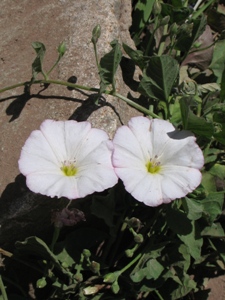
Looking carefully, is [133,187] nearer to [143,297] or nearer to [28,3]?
[143,297]

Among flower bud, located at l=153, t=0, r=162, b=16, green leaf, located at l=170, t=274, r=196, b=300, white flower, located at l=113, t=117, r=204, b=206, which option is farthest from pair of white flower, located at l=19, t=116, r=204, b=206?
flower bud, located at l=153, t=0, r=162, b=16

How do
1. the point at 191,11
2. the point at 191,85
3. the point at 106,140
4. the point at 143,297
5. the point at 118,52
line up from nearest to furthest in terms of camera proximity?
the point at 106,140 → the point at 118,52 → the point at 191,85 → the point at 143,297 → the point at 191,11

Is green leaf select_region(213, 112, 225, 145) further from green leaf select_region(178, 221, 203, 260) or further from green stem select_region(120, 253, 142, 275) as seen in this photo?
green stem select_region(120, 253, 142, 275)

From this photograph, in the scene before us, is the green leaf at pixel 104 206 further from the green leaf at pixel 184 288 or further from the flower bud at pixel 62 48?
the flower bud at pixel 62 48

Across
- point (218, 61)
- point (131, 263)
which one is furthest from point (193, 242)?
point (218, 61)

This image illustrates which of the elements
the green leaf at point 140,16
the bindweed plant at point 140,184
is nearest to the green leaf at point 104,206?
the bindweed plant at point 140,184

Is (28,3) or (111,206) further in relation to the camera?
(28,3)

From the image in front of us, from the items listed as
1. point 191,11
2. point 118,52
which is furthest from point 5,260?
point 191,11
